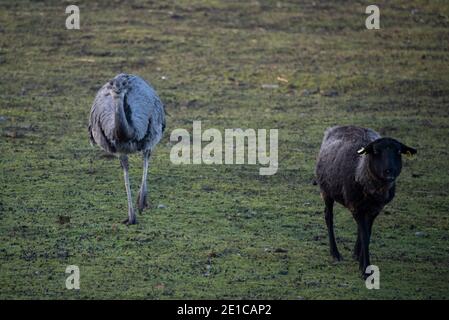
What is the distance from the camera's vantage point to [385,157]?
1098 centimetres

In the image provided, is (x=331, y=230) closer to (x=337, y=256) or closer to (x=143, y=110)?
(x=337, y=256)

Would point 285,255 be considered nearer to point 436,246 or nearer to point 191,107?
point 436,246

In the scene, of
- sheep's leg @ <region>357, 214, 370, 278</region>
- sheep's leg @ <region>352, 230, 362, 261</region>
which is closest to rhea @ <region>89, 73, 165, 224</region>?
sheep's leg @ <region>352, 230, 362, 261</region>

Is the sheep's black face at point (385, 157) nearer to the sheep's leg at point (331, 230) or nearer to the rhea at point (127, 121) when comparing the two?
the sheep's leg at point (331, 230)

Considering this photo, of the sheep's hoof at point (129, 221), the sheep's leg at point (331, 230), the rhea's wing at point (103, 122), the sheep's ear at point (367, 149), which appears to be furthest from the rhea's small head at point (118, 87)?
the sheep's ear at point (367, 149)

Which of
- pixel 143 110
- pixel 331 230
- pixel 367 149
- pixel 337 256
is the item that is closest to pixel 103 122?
pixel 143 110

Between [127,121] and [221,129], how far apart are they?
562 centimetres

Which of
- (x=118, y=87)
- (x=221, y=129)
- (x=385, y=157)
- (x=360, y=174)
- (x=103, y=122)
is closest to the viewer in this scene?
(x=385, y=157)

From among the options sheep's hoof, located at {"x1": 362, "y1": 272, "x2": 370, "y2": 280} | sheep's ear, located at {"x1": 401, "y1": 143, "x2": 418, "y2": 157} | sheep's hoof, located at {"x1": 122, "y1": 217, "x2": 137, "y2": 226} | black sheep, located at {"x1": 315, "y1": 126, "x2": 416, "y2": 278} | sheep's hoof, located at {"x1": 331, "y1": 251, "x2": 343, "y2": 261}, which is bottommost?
sheep's hoof, located at {"x1": 362, "y1": 272, "x2": 370, "y2": 280}

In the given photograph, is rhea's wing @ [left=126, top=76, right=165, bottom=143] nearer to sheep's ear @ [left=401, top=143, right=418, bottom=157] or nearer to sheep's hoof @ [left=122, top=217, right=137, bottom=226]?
sheep's hoof @ [left=122, top=217, right=137, bottom=226]

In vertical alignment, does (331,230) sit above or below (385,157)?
below

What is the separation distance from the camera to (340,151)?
12.2 meters

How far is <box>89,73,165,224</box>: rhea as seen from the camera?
42.4 ft

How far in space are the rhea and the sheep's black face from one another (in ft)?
11.6
